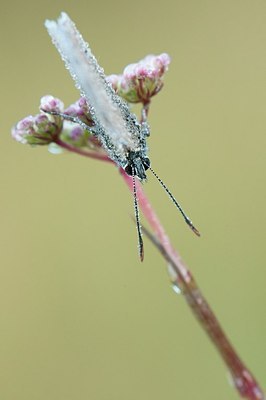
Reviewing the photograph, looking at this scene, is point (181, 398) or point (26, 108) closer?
point (181, 398)

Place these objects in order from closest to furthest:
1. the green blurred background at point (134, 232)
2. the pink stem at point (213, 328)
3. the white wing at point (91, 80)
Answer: the pink stem at point (213, 328), the white wing at point (91, 80), the green blurred background at point (134, 232)

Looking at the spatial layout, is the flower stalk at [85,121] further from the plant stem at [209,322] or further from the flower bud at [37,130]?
the plant stem at [209,322]

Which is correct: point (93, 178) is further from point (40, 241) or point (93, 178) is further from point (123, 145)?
point (123, 145)

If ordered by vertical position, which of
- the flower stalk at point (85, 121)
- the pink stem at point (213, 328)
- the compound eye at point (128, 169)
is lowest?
the pink stem at point (213, 328)

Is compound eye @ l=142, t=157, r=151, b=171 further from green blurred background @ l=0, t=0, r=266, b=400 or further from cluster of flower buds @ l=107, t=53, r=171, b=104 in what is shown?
green blurred background @ l=0, t=0, r=266, b=400

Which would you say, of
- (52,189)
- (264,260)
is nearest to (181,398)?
(264,260)

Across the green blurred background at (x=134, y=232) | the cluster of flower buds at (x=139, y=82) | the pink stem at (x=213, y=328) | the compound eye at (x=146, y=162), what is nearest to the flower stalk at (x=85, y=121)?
the cluster of flower buds at (x=139, y=82)

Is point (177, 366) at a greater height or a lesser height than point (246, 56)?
lesser

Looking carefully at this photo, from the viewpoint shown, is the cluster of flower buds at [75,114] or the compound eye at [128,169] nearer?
the compound eye at [128,169]
